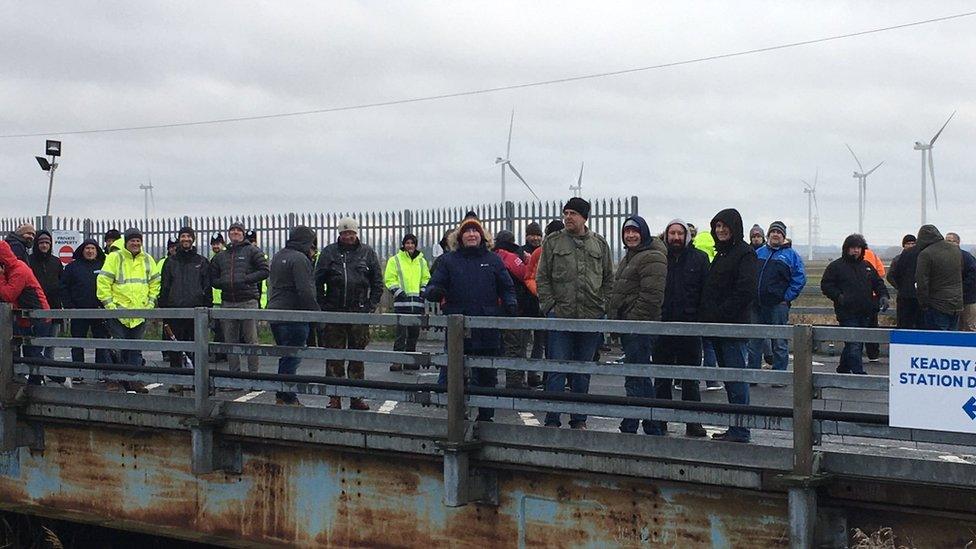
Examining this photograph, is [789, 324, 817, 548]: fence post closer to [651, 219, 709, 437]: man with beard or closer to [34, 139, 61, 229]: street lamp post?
[651, 219, 709, 437]: man with beard

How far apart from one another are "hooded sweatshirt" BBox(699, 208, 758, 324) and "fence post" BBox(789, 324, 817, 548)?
6.61 feet

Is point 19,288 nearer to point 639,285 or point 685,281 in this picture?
point 639,285

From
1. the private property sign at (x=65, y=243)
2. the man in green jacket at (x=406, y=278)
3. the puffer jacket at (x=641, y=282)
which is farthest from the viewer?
the private property sign at (x=65, y=243)

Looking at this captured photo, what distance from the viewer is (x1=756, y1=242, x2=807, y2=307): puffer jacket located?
513 inches

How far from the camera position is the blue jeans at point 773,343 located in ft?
42.4

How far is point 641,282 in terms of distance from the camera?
933 centimetres

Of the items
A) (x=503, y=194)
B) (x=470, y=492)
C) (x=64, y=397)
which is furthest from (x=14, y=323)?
(x=503, y=194)

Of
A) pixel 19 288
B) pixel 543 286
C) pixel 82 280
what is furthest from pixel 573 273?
pixel 82 280

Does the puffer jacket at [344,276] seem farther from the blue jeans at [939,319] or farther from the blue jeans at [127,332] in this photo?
the blue jeans at [939,319]

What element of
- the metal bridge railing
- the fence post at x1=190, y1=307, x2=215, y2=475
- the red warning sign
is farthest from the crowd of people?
the red warning sign

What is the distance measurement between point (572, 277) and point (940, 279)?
5.94m

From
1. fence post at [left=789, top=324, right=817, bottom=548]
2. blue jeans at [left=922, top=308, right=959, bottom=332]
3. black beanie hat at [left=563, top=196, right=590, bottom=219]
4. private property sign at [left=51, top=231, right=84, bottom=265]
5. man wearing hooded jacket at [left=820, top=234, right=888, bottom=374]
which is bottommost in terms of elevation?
fence post at [left=789, top=324, right=817, bottom=548]

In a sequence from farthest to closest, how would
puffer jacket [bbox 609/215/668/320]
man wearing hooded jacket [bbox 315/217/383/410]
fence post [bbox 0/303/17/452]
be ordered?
man wearing hooded jacket [bbox 315/217/383/410], fence post [bbox 0/303/17/452], puffer jacket [bbox 609/215/668/320]

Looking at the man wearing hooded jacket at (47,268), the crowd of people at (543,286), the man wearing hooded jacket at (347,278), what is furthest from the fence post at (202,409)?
the man wearing hooded jacket at (47,268)
